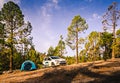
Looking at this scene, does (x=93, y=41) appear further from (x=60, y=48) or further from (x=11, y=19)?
(x=11, y=19)

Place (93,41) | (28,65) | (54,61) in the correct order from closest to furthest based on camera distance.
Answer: (28,65) < (54,61) < (93,41)

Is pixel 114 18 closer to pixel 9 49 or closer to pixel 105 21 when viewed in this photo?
pixel 105 21

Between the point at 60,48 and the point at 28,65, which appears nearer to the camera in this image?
the point at 28,65

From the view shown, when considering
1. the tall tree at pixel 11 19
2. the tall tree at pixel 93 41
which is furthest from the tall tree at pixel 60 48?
the tall tree at pixel 11 19

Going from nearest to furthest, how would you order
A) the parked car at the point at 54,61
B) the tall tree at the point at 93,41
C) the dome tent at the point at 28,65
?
1. the dome tent at the point at 28,65
2. the parked car at the point at 54,61
3. the tall tree at the point at 93,41

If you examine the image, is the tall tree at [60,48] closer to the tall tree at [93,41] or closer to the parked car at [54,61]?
the tall tree at [93,41]

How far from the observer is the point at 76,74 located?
15.6 meters

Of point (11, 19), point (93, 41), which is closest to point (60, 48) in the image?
point (93, 41)

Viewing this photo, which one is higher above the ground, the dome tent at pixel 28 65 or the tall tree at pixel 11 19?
the tall tree at pixel 11 19

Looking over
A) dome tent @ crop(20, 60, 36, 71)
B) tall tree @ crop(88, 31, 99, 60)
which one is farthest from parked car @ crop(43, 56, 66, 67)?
tall tree @ crop(88, 31, 99, 60)

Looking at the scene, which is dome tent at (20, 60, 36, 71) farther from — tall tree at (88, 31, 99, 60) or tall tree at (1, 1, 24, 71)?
tall tree at (88, 31, 99, 60)

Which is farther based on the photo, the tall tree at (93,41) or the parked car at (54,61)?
the tall tree at (93,41)

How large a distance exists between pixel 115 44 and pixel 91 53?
777 inches

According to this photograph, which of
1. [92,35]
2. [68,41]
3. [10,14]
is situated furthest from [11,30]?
[92,35]
